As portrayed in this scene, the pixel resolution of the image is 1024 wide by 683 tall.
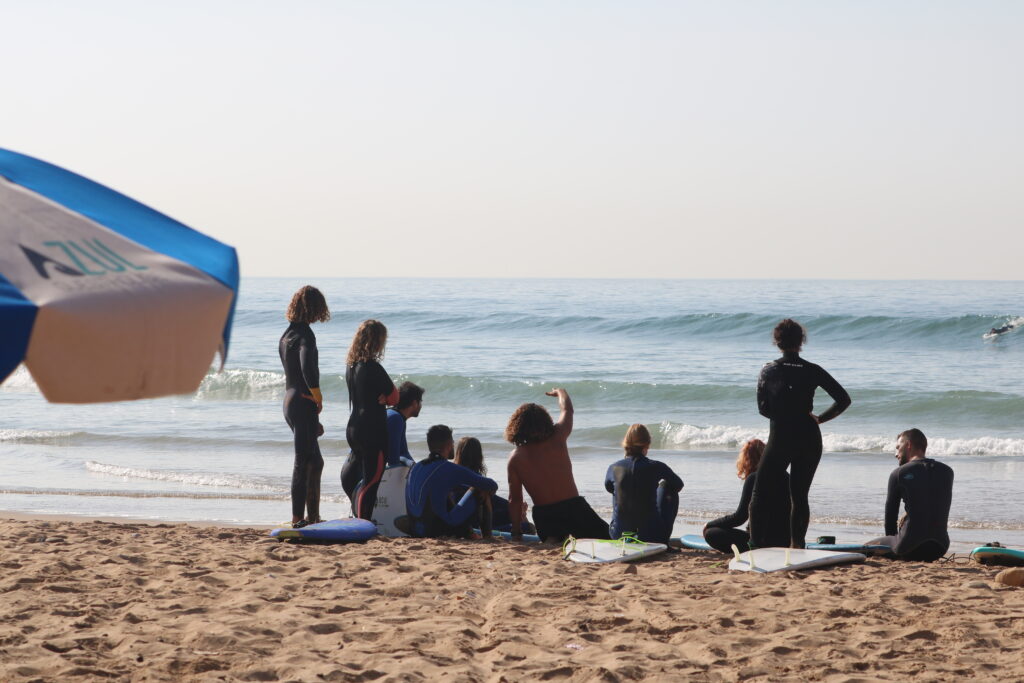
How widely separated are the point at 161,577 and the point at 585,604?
2445 mm

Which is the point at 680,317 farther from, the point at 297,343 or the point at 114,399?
the point at 114,399

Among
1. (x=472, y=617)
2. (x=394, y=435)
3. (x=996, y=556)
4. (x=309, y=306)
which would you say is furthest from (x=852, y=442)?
(x=472, y=617)

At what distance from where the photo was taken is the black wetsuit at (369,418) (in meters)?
6.80

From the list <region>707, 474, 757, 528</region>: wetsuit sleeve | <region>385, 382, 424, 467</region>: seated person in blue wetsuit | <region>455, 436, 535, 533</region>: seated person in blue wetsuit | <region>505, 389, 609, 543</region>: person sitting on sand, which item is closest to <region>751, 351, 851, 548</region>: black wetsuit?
<region>707, 474, 757, 528</region>: wetsuit sleeve

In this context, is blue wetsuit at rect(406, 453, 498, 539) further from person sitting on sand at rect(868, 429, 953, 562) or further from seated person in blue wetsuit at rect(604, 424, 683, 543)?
person sitting on sand at rect(868, 429, 953, 562)

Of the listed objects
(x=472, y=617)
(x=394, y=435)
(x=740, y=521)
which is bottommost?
(x=472, y=617)

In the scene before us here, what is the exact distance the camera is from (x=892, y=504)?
21.7 ft

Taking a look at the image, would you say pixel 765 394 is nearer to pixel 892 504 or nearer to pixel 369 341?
pixel 892 504

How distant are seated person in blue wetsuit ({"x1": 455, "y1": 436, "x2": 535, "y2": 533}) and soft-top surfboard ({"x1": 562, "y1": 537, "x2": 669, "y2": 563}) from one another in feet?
2.56

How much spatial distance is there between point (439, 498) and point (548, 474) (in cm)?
80

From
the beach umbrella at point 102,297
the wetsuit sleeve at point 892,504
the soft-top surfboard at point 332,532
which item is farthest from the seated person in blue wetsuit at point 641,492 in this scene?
the beach umbrella at point 102,297

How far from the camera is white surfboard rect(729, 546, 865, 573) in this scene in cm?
623

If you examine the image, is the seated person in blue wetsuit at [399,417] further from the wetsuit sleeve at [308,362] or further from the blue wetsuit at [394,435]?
the wetsuit sleeve at [308,362]

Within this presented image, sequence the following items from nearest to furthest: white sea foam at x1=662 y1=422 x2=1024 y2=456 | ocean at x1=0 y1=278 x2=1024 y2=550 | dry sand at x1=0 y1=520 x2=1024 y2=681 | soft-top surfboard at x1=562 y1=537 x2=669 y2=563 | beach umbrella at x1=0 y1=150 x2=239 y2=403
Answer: beach umbrella at x1=0 y1=150 x2=239 y2=403 → dry sand at x1=0 y1=520 x2=1024 y2=681 → soft-top surfboard at x1=562 y1=537 x2=669 y2=563 → ocean at x1=0 y1=278 x2=1024 y2=550 → white sea foam at x1=662 y1=422 x2=1024 y2=456
